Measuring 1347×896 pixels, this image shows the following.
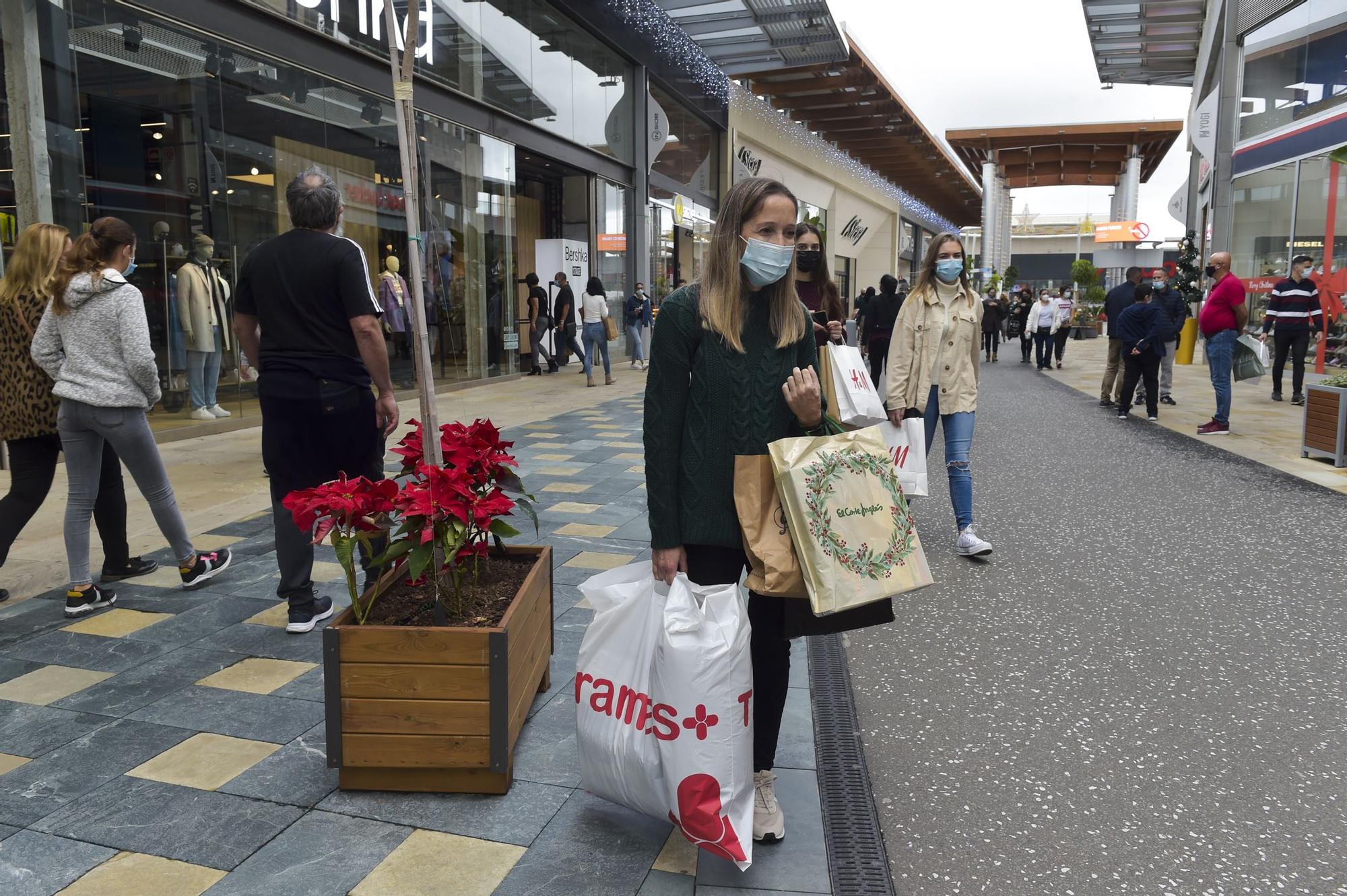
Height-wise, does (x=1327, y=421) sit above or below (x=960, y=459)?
below

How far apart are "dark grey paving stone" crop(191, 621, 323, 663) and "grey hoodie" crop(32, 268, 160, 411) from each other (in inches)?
44.9

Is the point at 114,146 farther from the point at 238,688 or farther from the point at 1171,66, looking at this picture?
the point at 1171,66

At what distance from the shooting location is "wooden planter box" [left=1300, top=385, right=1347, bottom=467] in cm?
828

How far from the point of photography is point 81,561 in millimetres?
4270

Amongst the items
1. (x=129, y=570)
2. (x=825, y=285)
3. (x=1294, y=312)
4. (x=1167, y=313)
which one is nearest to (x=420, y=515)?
(x=129, y=570)

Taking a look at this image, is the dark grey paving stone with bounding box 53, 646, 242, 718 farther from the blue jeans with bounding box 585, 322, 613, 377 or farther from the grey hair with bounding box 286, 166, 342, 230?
the blue jeans with bounding box 585, 322, 613, 377

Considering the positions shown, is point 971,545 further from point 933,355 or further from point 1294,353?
point 1294,353

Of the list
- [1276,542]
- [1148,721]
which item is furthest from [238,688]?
[1276,542]

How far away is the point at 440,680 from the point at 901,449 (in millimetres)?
3196

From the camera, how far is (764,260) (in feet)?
7.65

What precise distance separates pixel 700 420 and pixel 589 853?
1.13 meters

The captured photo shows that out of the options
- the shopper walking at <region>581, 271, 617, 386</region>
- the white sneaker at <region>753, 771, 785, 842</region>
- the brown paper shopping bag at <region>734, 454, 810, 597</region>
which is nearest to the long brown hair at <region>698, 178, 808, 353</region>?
the brown paper shopping bag at <region>734, 454, 810, 597</region>

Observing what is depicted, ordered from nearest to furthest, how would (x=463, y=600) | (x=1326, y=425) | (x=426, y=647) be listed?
1. (x=426, y=647)
2. (x=463, y=600)
3. (x=1326, y=425)

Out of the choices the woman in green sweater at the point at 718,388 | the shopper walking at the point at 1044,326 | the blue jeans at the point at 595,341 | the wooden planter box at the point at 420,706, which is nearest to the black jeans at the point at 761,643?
the woman in green sweater at the point at 718,388
